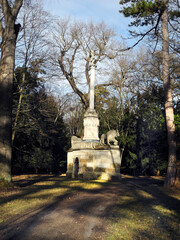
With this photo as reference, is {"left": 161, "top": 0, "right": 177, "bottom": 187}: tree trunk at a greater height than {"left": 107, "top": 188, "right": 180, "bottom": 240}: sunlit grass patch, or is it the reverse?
{"left": 161, "top": 0, "right": 177, "bottom": 187}: tree trunk

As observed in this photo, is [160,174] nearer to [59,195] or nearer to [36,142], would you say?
[36,142]

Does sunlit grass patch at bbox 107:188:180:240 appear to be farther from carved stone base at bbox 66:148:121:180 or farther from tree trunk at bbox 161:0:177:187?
tree trunk at bbox 161:0:177:187

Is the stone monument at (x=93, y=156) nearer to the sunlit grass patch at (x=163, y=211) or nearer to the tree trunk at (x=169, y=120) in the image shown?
the tree trunk at (x=169, y=120)

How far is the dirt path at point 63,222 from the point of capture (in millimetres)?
3926

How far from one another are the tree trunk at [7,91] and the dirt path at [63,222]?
341cm

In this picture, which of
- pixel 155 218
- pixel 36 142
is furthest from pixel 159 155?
pixel 155 218

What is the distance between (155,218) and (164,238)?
1091 millimetres

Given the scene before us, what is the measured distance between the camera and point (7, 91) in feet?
29.1

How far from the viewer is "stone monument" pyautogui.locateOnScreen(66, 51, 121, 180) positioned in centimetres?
1136

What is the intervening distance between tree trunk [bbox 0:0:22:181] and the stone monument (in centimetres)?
434

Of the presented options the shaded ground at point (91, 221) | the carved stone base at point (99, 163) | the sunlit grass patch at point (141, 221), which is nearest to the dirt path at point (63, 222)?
the shaded ground at point (91, 221)

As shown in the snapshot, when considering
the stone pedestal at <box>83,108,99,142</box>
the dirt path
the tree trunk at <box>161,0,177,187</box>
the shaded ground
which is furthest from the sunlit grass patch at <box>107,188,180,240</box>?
the stone pedestal at <box>83,108,99,142</box>

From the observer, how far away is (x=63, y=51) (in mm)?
22562

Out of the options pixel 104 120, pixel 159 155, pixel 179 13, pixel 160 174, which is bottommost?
pixel 160 174
